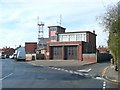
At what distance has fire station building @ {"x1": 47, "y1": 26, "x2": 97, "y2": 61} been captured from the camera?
223ft

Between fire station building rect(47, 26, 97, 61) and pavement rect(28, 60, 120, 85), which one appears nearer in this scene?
pavement rect(28, 60, 120, 85)

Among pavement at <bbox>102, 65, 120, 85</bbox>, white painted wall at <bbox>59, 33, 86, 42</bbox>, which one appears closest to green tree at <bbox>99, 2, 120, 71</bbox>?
pavement at <bbox>102, 65, 120, 85</bbox>

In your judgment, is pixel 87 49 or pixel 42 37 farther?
pixel 42 37

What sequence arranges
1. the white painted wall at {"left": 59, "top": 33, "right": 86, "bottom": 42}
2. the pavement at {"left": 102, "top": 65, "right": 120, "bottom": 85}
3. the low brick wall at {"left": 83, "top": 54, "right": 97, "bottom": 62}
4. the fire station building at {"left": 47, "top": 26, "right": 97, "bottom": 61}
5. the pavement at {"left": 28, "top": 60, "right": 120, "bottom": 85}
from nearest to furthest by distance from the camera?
1. the pavement at {"left": 102, "top": 65, "right": 120, "bottom": 85}
2. the pavement at {"left": 28, "top": 60, "right": 120, "bottom": 85}
3. the low brick wall at {"left": 83, "top": 54, "right": 97, "bottom": 62}
4. the fire station building at {"left": 47, "top": 26, "right": 97, "bottom": 61}
5. the white painted wall at {"left": 59, "top": 33, "right": 86, "bottom": 42}

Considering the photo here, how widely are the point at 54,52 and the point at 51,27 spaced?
1588 cm

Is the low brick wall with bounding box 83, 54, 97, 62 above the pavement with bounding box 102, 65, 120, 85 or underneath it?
above

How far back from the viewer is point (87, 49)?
72.5 metres

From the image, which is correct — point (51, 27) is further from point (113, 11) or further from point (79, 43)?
point (113, 11)

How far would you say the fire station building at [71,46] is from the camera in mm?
67988

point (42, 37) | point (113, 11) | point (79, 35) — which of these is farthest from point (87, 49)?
point (113, 11)

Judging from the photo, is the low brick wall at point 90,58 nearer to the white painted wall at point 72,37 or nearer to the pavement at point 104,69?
the pavement at point 104,69

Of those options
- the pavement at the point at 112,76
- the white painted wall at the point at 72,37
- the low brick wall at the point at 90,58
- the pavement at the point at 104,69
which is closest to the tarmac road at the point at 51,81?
the pavement at the point at 112,76

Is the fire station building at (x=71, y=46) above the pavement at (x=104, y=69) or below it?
above

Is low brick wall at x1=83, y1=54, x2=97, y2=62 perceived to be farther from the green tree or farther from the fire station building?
the green tree
